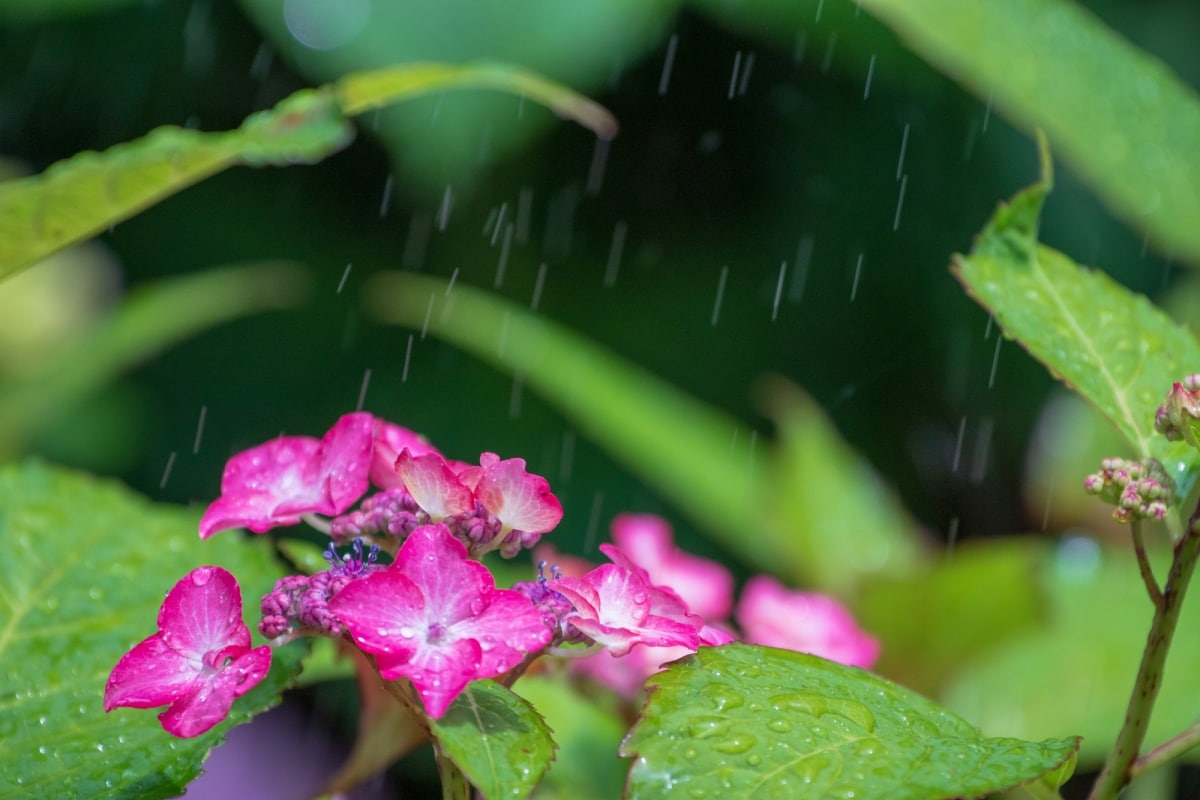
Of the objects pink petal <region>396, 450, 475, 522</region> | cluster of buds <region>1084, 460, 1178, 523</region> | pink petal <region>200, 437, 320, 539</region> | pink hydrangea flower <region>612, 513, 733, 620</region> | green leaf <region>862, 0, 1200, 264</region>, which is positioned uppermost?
green leaf <region>862, 0, 1200, 264</region>

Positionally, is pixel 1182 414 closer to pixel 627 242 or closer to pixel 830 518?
pixel 830 518

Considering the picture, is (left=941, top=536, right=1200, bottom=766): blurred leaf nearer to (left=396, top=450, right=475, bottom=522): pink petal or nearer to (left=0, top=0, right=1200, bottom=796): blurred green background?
(left=396, top=450, right=475, bottom=522): pink petal

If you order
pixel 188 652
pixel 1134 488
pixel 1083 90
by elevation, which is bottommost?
pixel 188 652

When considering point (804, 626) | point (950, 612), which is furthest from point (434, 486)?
point (950, 612)

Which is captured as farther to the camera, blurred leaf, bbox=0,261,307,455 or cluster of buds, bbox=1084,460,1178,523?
blurred leaf, bbox=0,261,307,455

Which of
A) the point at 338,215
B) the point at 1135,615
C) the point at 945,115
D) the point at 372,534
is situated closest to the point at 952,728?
the point at 372,534

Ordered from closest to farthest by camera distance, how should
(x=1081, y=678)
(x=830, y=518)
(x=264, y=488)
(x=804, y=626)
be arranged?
(x=264, y=488), (x=804, y=626), (x=1081, y=678), (x=830, y=518)

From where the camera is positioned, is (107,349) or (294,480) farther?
(107,349)

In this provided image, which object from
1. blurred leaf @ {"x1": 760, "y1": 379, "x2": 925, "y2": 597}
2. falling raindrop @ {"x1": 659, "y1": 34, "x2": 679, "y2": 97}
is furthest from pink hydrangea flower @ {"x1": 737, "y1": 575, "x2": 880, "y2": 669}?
falling raindrop @ {"x1": 659, "y1": 34, "x2": 679, "y2": 97}
